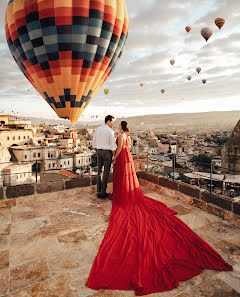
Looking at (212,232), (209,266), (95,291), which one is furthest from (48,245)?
(212,232)

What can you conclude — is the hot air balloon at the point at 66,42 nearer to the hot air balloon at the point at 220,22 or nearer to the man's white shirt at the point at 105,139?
the man's white shirt at the point at 105,139

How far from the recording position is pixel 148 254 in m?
2.34

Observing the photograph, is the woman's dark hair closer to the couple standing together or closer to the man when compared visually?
the man

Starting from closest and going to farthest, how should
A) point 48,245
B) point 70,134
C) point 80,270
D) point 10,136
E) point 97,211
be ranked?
point 80,270 → point 48,245 → point 97,211 → point 10,136 → point 70,134

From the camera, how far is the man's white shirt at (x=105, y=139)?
395 centimetres

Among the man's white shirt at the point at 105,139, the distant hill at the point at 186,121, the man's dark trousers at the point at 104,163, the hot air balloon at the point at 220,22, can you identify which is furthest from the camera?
the distant hill at the point at 186,121

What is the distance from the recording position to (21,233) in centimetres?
282

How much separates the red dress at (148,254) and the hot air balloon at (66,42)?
758 cm

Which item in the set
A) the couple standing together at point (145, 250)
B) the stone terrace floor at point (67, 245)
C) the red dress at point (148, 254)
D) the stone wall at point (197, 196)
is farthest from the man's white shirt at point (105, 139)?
the stone wall at point (197, 196)

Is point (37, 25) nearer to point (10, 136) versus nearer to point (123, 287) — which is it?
point (123, 287)

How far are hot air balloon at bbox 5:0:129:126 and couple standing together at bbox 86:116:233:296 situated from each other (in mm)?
7046

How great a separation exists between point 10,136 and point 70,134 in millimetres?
14533

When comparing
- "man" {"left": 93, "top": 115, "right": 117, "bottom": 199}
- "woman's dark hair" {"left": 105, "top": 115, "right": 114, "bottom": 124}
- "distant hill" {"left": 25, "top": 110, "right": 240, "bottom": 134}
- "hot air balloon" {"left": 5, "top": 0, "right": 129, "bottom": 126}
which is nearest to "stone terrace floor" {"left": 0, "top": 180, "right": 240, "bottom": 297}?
"man" {"left": 93, "top": 115, "right": 117, "bottom": 199}

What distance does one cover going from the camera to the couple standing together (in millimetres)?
1988
